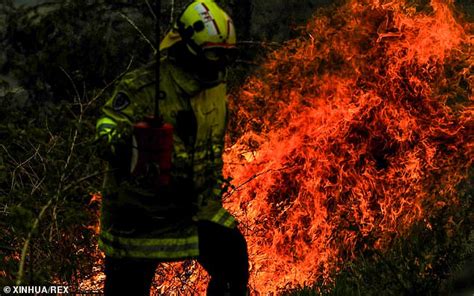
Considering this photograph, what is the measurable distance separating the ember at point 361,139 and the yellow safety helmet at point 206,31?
275 cm

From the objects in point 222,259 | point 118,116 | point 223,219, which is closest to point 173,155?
point 118,116

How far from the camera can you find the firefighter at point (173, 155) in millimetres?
4016

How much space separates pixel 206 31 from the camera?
4.05 m

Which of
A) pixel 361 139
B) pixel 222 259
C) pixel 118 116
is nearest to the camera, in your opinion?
pixel 118 116

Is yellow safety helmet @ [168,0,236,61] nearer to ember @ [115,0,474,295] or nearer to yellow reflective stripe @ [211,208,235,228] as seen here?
yellow reflective stripe @ [211,208,235,228]

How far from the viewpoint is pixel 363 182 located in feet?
23.1

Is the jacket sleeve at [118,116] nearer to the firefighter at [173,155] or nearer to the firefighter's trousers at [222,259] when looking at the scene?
the firefighter at [173,155]

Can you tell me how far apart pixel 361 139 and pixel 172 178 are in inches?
141

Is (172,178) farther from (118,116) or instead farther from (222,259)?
(222,259)

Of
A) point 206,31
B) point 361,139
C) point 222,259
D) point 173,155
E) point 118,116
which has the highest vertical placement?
point 361,139

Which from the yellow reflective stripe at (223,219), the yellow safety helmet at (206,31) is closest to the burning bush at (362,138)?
the yellow reflective stripe at (223,219)

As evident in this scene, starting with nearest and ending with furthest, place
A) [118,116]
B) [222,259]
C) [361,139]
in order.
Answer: [118,116] < [222,259] < [361,139]

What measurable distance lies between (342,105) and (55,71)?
13.0 feet

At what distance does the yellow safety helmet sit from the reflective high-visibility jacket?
0.61ft
